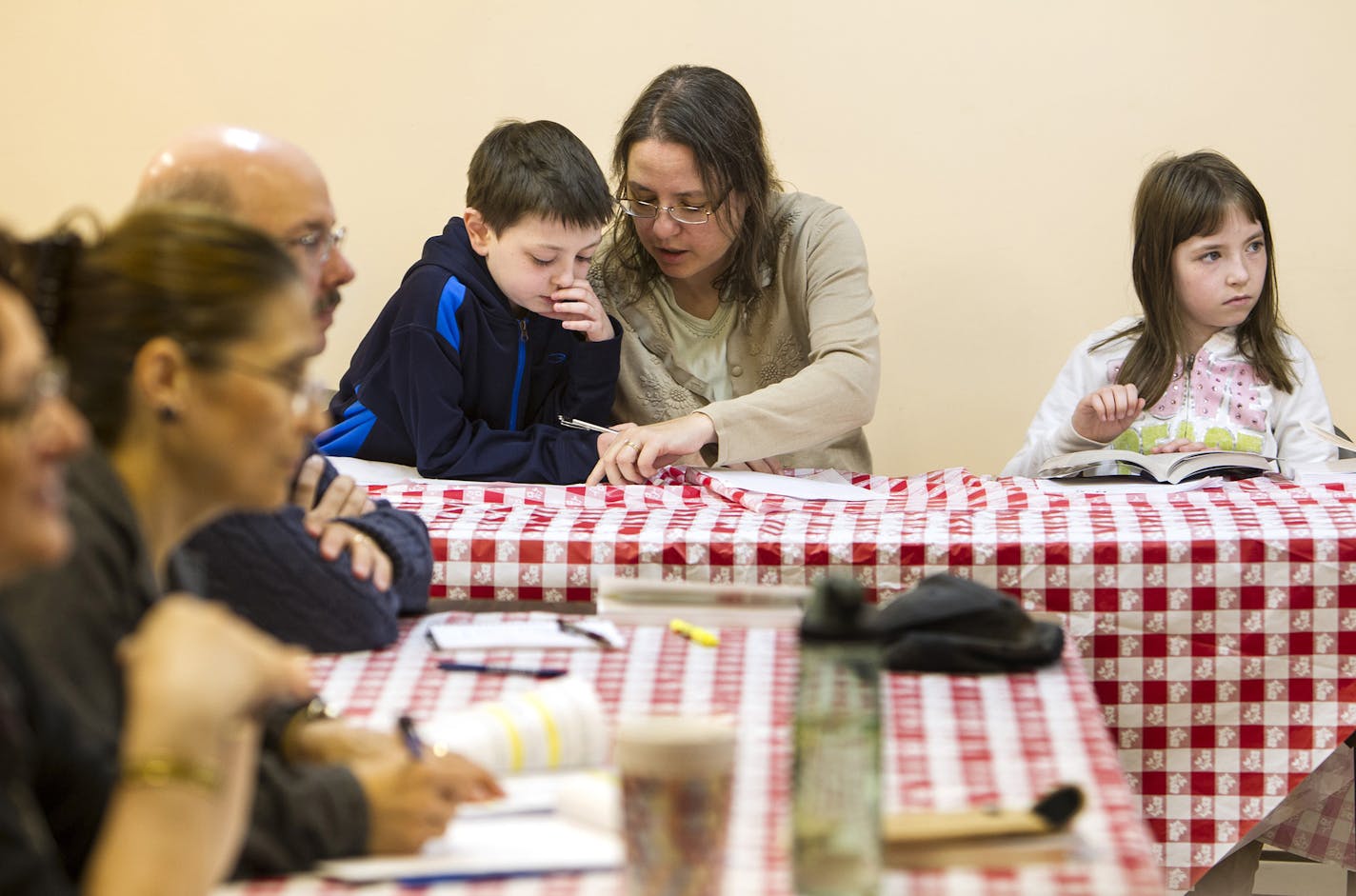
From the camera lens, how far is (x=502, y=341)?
2631 mm

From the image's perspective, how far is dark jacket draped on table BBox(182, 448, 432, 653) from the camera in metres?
1.46

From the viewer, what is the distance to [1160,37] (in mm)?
3529

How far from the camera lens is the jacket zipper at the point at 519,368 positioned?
8.71ft

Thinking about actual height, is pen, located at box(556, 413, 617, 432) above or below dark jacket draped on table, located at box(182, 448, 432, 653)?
below

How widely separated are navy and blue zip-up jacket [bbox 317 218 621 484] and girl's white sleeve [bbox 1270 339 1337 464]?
50.3 inches

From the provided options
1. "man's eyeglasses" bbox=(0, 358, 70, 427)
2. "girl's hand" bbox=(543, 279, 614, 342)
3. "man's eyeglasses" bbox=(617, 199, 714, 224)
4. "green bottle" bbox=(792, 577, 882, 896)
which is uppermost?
"man's eyeglasses" bbox=(0, 358, 70, 427)

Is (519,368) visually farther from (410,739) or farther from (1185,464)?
(410,739)

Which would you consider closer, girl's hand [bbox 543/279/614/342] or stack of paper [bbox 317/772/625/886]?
stack of paper [bbox 317/772/625/886]

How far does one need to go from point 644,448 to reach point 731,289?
1.98 ft

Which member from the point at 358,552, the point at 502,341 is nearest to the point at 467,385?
the point at 502,341

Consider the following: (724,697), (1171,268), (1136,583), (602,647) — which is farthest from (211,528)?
(1171,268)

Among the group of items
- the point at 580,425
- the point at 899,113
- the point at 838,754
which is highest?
the point at 899,113

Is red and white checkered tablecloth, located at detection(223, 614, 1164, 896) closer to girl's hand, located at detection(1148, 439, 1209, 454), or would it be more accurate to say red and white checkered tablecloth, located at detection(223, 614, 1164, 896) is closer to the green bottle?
the green bottle

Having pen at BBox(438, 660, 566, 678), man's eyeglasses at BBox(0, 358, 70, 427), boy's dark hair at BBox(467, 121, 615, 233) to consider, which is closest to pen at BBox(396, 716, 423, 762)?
pen at BBox(438, 660, 566, 678)
